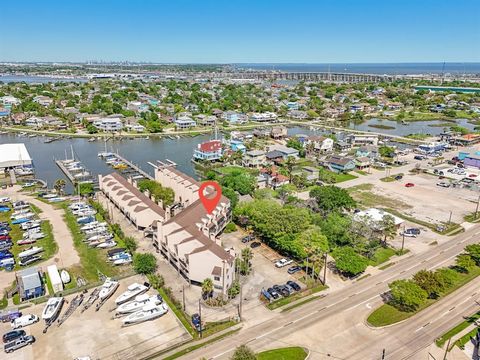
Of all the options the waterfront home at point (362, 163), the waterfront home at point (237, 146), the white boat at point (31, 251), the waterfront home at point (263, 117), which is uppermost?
the waterfront home at point (263, 117)

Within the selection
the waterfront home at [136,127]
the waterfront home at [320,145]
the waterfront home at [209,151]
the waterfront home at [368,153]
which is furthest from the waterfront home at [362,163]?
the waterfront home at [136,127]

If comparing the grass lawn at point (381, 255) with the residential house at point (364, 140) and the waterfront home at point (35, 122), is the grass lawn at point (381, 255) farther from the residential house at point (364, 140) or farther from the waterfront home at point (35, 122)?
the waterfront home at point (35, 122)

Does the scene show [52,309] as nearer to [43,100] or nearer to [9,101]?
[9,101]

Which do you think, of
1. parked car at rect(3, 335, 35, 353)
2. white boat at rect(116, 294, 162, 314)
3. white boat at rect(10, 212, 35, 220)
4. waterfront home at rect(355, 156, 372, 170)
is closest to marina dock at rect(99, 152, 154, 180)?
white boat at rect(10, 212, 35, 220)

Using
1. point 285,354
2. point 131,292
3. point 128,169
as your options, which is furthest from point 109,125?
point 285,354

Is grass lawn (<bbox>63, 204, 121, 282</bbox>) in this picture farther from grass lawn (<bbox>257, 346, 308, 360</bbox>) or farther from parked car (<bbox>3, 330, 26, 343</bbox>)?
grass lawn (<bbox>257, 346, 308, 360</bbox>)

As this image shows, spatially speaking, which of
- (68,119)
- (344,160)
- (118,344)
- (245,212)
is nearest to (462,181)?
(344,160)

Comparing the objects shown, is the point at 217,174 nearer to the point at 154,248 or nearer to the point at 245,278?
the point at 154,248
